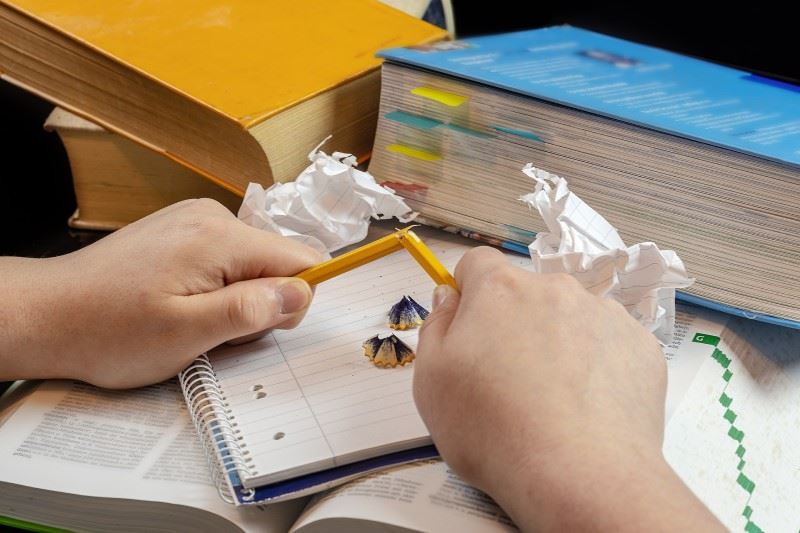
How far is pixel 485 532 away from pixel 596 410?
0.32 ft

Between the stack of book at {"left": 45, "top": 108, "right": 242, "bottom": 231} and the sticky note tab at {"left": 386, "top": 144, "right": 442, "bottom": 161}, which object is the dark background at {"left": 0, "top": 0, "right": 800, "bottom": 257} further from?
the sticky note tab at {"left": 386, "top": 144, "right": 442, "bottom": 161}

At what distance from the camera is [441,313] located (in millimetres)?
594

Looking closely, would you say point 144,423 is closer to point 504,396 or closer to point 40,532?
point 40,532

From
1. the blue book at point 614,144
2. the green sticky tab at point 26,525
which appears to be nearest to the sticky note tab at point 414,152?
the blue book at point 614,144

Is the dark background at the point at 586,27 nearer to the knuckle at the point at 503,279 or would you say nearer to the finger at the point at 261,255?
the finger at the point at 261,255

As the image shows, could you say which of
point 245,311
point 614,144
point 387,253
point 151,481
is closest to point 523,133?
point 614,144

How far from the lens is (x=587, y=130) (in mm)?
724

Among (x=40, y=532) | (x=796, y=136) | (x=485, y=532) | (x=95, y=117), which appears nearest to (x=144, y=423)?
(x=40, y=532)

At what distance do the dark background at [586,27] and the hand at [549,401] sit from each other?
50 centimetres

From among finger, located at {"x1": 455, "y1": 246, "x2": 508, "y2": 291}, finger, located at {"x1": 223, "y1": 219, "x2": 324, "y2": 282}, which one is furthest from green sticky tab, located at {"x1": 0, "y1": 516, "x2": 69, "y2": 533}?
finger, located at {"x1": 455, "y1": 246, "x2": 508, "y2": 291}

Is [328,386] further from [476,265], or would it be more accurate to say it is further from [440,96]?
[440,96]

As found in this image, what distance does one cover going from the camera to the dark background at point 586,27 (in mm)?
978

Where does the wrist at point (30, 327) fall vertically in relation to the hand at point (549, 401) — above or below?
below

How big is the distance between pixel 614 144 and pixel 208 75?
1.22ft
